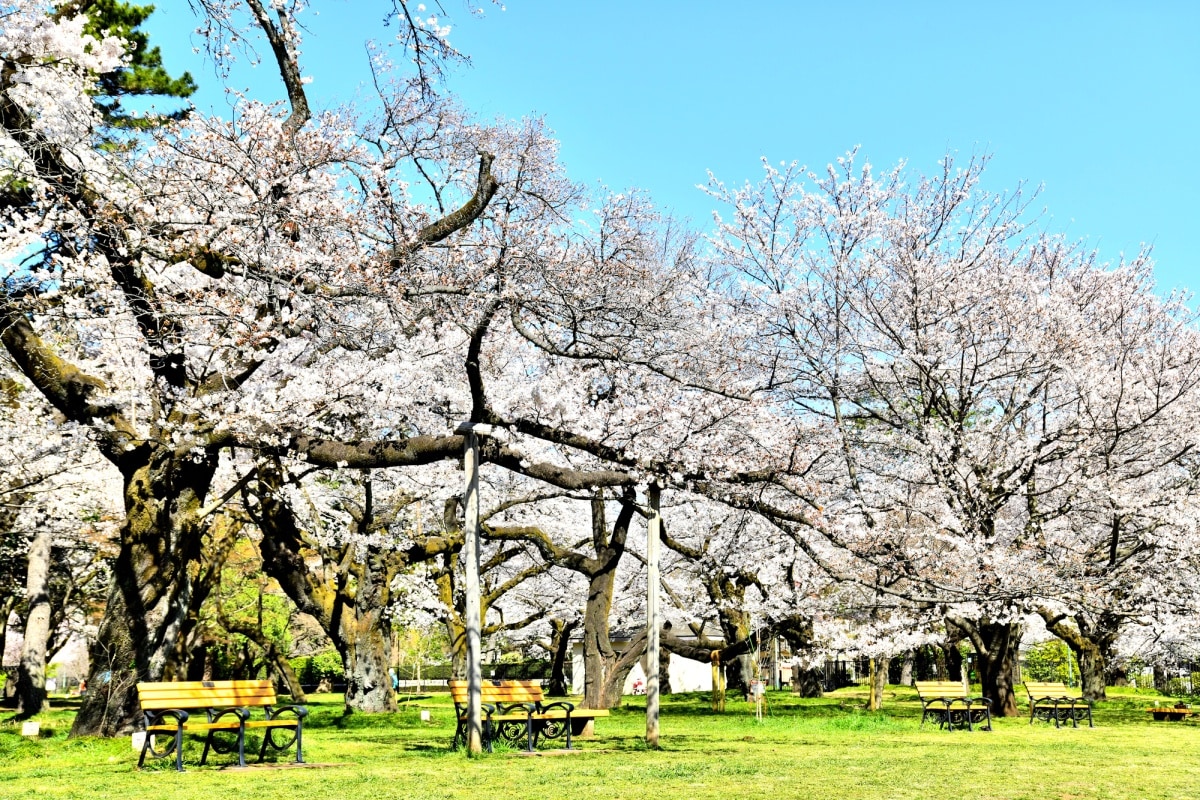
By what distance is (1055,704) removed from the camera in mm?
17469

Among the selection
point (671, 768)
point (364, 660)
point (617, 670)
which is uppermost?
point (364, 660)

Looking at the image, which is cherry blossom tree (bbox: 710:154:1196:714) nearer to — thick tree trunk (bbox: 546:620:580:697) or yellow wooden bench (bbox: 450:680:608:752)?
yellow wooden bench (bbox: 450:680:608:752)

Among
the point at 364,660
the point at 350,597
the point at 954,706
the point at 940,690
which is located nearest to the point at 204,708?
the point at 350,597

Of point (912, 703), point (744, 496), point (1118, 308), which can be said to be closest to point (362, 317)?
point (744, 496)

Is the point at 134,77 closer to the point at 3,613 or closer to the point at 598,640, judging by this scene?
the point at 598,640

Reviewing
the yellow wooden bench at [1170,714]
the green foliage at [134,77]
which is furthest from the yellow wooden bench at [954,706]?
the green foliage at [134,77]

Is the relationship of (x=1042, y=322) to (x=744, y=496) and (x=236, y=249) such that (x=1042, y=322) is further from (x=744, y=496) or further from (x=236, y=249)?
(x=236, y=249)

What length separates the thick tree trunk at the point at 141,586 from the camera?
10.8m

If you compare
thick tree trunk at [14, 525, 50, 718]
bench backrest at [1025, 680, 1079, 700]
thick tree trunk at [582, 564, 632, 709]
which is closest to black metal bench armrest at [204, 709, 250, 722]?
thick tree trunk at [582, 564, 632, 709]

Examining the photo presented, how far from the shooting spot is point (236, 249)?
10633mm

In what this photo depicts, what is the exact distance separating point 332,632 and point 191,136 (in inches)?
431

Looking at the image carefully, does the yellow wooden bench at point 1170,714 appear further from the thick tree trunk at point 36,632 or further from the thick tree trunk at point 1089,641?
the thick tree trunk at point 36,632

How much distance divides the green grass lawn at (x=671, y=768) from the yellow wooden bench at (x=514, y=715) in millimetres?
368

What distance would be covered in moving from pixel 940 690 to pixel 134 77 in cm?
1691
